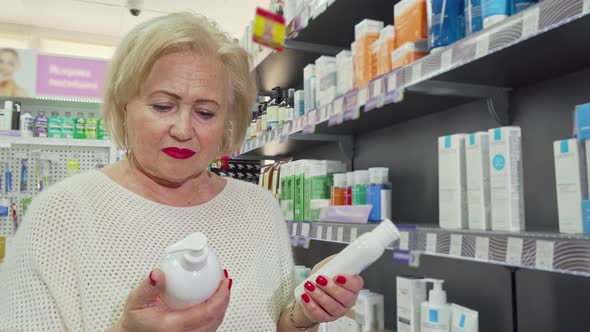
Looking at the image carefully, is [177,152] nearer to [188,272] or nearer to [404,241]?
[188,272]

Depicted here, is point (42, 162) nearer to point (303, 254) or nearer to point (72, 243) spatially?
point (303, 254)

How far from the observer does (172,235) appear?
1159 mm

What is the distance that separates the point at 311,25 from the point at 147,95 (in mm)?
1335

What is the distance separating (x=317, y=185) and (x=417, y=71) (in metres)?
0.95

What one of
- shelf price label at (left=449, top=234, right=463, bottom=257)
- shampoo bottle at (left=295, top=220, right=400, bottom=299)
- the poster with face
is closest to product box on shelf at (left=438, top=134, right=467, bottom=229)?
shelf price label at (left=449, top=234, right=463, bottom=257)

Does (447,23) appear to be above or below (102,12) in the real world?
below

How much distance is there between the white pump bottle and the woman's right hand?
1 centimetres

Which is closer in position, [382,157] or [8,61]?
[382,157]

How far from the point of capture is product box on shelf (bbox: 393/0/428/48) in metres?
1.55

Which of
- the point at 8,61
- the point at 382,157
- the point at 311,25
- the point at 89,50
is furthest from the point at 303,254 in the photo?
the point at 89,50

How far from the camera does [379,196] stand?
6.02ft

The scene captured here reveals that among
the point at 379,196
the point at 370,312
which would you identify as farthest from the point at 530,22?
the point at 370,312

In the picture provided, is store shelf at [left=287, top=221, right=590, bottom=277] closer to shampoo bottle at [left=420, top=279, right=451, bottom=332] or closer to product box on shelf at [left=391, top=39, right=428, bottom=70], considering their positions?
shampoo bottle at [left=420, top=279, right=451, bottom=332]

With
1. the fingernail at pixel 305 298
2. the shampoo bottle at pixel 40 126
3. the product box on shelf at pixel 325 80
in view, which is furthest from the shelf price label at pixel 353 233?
the shampoo bottle at pixel 40 126
